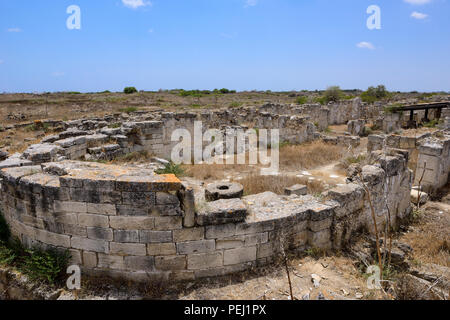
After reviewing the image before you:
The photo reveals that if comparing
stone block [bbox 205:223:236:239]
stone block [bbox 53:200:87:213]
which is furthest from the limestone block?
stone block [bbox 53:200:87:213]

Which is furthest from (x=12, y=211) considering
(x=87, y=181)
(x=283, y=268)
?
(x=283, y=268)

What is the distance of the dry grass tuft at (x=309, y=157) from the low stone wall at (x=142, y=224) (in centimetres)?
609

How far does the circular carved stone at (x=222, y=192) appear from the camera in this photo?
525 centimetres

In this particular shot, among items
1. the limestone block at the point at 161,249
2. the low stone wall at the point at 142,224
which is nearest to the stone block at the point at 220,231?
the low stone wall at the point at 142,224

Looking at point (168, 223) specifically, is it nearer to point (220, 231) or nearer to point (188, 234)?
point (188, 234)

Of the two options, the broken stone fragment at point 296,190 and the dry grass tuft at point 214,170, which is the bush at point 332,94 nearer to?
the dry grass tuft at point 214,170

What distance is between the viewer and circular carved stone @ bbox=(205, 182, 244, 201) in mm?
5246

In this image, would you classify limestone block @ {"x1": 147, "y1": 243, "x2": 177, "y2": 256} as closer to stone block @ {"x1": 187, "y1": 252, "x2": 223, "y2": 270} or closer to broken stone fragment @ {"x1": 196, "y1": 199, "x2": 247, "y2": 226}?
stone block @ {"x1": 187, "y1": 252, "x2": 223, "y2": 270}

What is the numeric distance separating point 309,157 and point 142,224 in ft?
28.2

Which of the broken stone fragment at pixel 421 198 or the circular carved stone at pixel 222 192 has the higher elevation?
the circular carved stone at pixel 222 192

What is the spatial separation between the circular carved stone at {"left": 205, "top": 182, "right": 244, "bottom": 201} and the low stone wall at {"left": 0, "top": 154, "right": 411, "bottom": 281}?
53 cm

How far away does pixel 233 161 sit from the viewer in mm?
11773

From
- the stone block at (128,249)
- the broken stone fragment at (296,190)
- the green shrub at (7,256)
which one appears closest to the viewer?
the stone block at (128,249)

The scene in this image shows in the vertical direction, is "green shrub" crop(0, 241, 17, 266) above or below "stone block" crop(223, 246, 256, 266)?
below
